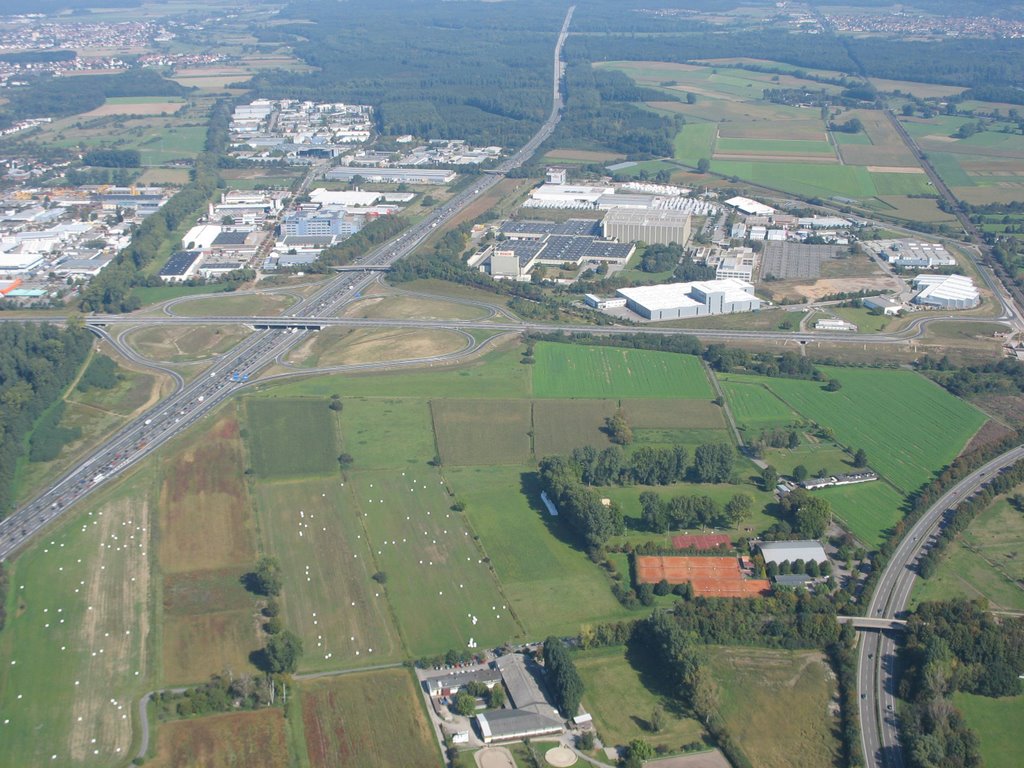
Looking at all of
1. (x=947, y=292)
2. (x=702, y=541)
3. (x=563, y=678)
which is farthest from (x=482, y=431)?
(x=947, y=292)

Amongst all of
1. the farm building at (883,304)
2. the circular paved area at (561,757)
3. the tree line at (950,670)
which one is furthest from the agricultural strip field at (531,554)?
the farm building at (883,304)

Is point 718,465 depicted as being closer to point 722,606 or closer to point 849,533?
point 849,533

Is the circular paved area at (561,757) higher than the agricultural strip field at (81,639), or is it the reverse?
the circular paved area at (561,757)

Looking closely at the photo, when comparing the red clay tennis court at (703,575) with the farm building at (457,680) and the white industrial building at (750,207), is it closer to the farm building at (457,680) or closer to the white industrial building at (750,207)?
the farm building at (457,680)

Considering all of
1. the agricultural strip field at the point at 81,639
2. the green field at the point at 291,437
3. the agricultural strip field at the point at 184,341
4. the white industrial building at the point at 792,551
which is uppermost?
the white industrial building at the point at 792,551

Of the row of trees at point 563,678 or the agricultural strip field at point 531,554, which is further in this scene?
the agricultural strip field at point 531,554

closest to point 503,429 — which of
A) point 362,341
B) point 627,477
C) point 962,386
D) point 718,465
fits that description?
point 627,477
